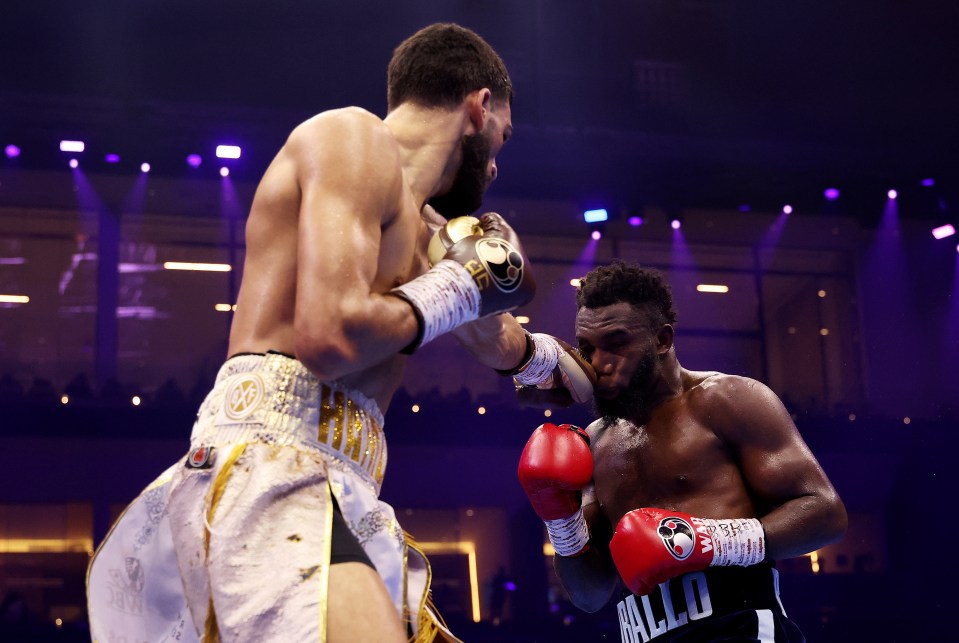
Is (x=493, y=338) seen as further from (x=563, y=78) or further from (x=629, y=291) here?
(x=563, y=78)

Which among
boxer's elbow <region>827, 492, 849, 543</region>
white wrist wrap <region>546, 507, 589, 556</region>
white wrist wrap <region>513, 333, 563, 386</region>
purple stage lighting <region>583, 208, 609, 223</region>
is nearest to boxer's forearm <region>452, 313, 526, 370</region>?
white wrist wrap <region>513, 333, 563, 386</region>

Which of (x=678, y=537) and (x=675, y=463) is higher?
(x=675, y=463)

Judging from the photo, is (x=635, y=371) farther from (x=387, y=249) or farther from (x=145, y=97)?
(x=145, y=97)

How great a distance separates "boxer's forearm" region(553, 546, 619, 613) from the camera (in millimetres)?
2797

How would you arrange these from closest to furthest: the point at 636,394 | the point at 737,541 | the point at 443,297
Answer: the point at 443,297
the point at 737,541
the point at 636,394

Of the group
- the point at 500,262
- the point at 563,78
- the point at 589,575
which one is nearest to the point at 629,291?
the point at 589,575

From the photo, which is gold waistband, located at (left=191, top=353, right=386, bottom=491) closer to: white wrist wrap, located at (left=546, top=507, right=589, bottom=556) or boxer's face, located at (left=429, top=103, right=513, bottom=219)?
boxer's face, located at (left=429, top=103, right=513, bottom=219)

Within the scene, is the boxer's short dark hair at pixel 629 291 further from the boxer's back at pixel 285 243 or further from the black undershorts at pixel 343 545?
the black undershorts at pixel 343 545

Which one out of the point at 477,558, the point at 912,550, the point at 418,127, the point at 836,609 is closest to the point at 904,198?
the point at 912,550

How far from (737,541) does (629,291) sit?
2.62 feet

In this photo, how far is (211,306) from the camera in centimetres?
940

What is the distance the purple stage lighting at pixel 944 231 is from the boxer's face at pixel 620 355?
879cm

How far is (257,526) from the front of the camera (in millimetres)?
1412

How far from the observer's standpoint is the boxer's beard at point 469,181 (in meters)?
1.92
